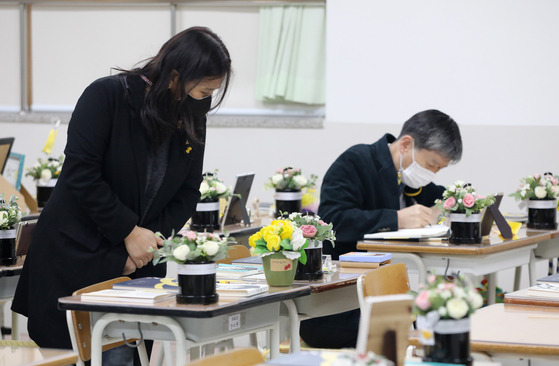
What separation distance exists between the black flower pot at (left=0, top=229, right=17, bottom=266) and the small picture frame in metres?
2.17

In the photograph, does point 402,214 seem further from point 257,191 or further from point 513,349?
point 257,191

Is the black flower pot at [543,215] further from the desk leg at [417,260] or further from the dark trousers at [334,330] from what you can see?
the dark trousers at [334,330]

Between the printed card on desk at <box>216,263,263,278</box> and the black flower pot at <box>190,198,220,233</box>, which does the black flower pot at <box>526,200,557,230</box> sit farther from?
the printed card on desk at <box>216,263,263,278</box>

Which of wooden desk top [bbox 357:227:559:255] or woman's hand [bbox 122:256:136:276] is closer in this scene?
woman's hand [bbox 122:256:136:276]

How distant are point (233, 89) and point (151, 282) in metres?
4.87

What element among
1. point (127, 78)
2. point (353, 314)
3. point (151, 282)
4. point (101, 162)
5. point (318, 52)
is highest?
point (318, 52)

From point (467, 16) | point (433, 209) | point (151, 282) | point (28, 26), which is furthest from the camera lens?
point (28, 26)

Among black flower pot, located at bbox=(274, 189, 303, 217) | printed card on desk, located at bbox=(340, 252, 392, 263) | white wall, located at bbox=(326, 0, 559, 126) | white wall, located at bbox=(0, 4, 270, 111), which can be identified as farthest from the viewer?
white wall, located at bbox=(0, 4, 270, 111)

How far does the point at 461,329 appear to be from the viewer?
6.66 feet

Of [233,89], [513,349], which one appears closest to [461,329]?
[513,349]

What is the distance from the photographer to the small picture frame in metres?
6.07

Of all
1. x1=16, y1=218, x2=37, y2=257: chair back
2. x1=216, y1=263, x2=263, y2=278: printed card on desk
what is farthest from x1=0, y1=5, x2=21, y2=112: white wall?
x1=216, y1=263, x2=263, y2=278: printed card on desk

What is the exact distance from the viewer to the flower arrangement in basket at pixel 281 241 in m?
3.24

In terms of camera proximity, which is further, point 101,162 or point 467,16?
point 467,16
